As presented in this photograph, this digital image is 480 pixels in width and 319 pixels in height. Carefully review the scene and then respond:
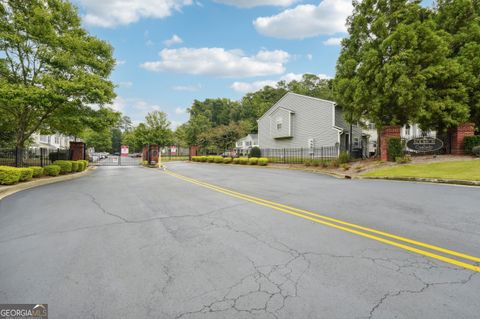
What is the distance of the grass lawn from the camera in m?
10.1

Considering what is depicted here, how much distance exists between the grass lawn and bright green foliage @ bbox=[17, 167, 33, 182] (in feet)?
53.7

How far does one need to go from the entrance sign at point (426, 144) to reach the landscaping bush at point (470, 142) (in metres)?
1.20

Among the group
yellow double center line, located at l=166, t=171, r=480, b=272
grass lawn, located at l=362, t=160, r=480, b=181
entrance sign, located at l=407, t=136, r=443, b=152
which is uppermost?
entrance sign, located at l=407, t=136, r=443, b=152

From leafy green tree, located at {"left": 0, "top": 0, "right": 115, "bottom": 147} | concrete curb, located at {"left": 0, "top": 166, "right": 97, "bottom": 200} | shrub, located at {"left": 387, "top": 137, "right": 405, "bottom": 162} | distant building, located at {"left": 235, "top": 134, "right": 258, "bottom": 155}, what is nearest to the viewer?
concrete curb, located at {"left": 0, "top": 166, "right": 97, "bottom": 200}

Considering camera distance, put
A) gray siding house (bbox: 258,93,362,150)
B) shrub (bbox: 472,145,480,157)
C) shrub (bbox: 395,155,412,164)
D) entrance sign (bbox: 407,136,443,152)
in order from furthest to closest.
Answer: gray siding house (bbox: 258,93,362,150), entrance sign (bbox: 407,136,443,152), shrub (bbox: 395,155,412,164), shrub (bbox: 472,145,480,157)

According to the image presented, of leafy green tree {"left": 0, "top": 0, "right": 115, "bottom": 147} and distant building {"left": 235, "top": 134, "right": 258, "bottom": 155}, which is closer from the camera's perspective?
leafy green tree {"left": 0, "top": 0, "right": 115, "bottom": 147}

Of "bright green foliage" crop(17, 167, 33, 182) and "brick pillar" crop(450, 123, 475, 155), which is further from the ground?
"brick pillar" crop(450, 123, 475, 155)

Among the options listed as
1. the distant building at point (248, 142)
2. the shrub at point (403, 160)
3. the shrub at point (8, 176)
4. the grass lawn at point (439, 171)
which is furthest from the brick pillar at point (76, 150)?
the distant building at point (248, 142)

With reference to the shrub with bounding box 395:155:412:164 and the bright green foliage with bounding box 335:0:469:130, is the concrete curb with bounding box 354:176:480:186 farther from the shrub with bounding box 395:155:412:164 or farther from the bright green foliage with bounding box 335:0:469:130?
the bright green foliage with bounding box 335:0:469:130

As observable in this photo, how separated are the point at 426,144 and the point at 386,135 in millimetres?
2795

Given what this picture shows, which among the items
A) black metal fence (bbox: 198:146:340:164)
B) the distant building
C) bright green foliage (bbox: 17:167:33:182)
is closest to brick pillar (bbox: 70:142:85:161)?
bright green foliage (bbox: 17:167:33:182)

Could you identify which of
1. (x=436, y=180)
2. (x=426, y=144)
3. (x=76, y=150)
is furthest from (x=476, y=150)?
(x=76, y=150)

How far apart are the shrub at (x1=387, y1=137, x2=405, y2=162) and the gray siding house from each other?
21.7 ft

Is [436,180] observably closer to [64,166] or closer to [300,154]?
[300,154]
